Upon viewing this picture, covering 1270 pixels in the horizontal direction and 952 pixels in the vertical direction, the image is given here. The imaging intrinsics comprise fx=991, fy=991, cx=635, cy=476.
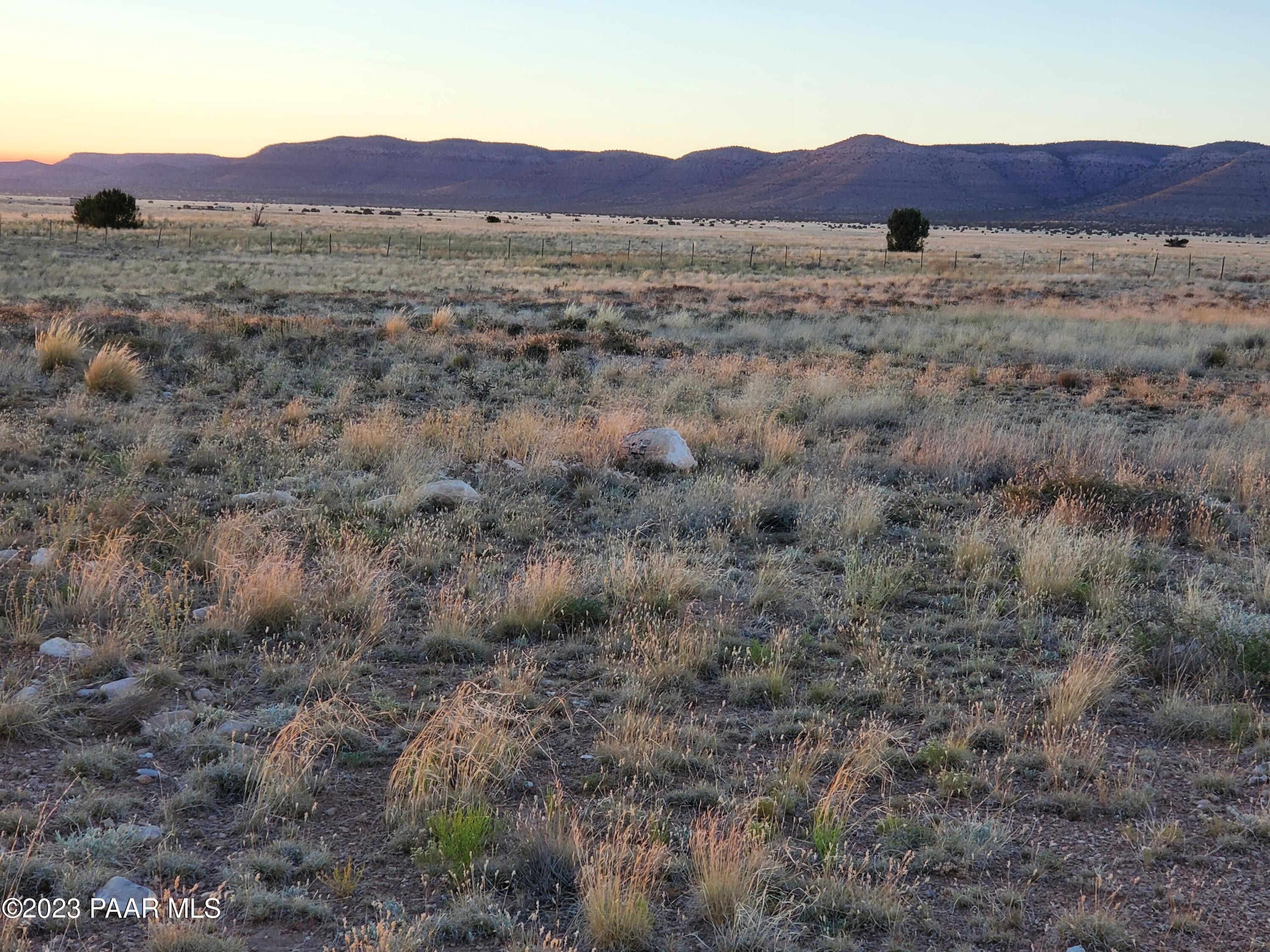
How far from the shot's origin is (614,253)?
1992 inches

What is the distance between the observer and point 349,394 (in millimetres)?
13070

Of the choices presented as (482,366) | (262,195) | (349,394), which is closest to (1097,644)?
(349,394)

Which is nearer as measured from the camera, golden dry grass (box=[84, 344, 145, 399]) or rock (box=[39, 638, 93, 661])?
rock (box=[39, 638, 93, 661])

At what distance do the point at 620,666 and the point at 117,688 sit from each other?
8.61 feet

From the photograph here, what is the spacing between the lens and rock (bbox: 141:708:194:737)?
4695 millimetres

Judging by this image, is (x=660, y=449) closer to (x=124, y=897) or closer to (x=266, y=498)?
(x=266, y=498)

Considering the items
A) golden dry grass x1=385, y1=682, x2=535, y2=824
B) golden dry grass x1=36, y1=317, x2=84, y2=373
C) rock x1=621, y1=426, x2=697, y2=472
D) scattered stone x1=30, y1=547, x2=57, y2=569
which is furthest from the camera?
golden dry grass x1=36, y1=317, x2=84, y2=373

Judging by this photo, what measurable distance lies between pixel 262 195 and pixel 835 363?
615ft

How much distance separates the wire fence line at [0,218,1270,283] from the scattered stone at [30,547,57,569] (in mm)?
35226

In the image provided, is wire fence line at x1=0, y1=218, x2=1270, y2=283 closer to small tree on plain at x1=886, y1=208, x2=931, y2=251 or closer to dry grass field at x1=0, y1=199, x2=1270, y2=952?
small tree on plain at x1=886, y1=208, x2=931, y2=251

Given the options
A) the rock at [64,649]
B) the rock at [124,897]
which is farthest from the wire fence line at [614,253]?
the rock at [124,897]

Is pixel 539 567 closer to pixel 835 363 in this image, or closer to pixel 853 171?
pixel 835 363

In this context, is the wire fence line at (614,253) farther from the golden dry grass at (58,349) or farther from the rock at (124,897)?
the rock at (124,897)

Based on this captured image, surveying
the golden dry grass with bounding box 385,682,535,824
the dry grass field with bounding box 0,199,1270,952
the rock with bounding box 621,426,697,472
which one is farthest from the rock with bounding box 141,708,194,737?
the rock with bounding box 621,426,697,472
